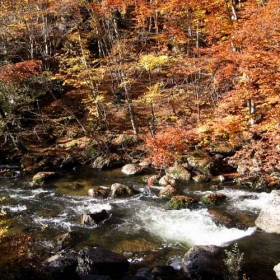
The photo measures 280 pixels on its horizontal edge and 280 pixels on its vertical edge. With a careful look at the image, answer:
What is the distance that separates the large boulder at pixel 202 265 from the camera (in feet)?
29.4

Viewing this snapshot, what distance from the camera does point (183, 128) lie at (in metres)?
20.2

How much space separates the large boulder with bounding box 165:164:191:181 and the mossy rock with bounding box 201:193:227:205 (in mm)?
2871

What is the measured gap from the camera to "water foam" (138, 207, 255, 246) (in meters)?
11.3

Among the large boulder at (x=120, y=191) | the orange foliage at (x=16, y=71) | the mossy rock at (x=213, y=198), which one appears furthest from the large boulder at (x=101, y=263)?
the orange foliage at (x=16, y=71)

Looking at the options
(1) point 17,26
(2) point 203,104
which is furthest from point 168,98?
(1) point 17,26

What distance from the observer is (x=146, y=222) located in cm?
1289

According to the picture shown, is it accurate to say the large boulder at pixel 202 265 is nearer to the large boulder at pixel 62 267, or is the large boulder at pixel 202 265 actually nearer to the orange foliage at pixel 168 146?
the large boulder at pixel 62 267

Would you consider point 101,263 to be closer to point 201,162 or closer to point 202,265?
point 202,265

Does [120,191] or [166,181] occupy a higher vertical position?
[120,191]

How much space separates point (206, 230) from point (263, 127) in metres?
7.25

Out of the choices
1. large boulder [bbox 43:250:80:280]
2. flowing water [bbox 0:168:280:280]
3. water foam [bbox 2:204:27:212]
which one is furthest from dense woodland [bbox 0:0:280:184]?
large boulder [bbox 43:250:80:280]

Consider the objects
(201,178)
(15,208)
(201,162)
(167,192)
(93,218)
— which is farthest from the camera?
(201,162)

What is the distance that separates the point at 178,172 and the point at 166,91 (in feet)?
29.5

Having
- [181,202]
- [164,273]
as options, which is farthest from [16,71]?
[164,273]
